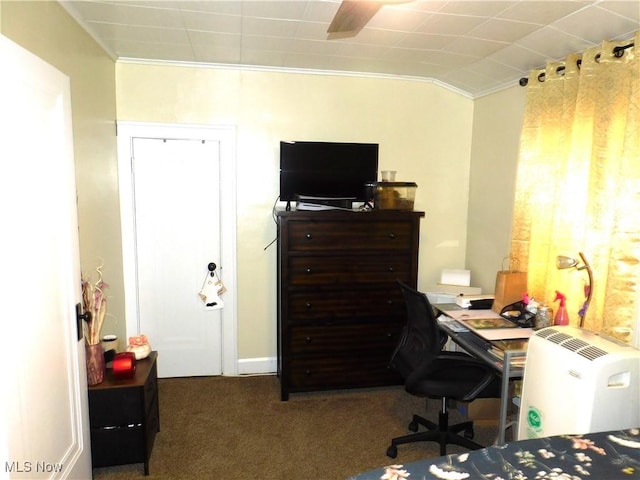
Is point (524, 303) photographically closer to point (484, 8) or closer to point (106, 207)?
point (484, 8)

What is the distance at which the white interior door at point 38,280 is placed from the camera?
4.97 feet

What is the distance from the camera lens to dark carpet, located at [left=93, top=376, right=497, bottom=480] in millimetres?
2506

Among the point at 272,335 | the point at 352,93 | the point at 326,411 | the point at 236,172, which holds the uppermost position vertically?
the point at 352,93

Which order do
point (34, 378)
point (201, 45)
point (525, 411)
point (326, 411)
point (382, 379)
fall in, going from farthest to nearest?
1. point (382, 379)
2. point (326, 411)
3. point (201, 45)
4. point (525, 411)
5. point (34, 378)

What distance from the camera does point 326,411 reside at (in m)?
3.15

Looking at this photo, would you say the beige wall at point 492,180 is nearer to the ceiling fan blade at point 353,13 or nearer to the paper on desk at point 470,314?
the paper on desk at point 470,314

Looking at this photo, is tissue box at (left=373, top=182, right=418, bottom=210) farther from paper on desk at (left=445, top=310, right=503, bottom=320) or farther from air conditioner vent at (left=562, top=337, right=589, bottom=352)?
air conditioner vent at (left=562, top=337, right=589, bottom=352)

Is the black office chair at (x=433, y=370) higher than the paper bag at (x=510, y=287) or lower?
lower

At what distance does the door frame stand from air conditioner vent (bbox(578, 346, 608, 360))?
2586 millimetres

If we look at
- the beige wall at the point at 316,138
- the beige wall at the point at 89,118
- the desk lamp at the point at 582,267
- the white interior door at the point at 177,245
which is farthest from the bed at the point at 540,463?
the white interior door at the point at 177,245

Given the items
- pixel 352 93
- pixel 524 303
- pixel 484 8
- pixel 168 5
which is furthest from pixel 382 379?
pixel 168 5

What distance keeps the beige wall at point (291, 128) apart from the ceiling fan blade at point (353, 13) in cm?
158

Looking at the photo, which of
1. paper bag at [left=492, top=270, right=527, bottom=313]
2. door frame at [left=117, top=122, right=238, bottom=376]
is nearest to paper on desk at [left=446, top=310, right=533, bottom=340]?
paper bag at [left=492, top=270, right=527, bottom=313]

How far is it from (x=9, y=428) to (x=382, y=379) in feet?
8.27
